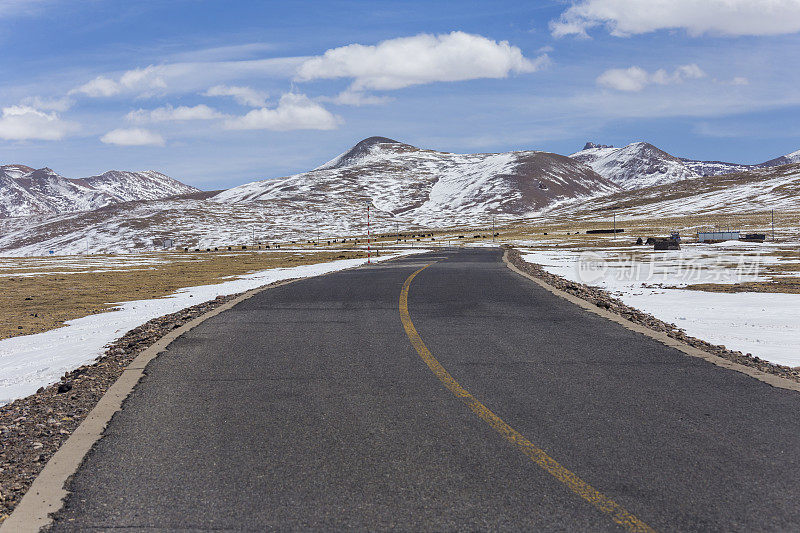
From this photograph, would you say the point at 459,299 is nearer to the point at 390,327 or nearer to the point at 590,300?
the point at 590,300

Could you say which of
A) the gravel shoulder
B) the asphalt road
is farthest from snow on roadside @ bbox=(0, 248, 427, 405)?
the asphalt road

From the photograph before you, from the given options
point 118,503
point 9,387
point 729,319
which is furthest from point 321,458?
point 729,319

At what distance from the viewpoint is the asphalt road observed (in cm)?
392

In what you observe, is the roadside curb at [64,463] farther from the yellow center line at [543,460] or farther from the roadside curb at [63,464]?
the yellow center line at [543,460]

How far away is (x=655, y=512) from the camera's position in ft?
12.7

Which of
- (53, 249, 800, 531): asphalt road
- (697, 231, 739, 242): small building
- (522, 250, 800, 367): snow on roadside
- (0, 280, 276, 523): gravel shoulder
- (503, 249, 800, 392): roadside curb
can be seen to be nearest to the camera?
(53, 249, 800, 531): asphalt road

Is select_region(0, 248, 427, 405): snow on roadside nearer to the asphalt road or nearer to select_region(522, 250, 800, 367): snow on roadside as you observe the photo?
the asphalt road

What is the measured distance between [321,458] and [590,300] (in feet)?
38.6

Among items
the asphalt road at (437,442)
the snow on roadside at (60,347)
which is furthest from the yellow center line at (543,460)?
the snow on roadside at (60,347)

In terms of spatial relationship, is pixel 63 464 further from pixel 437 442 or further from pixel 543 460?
pixel 543 460

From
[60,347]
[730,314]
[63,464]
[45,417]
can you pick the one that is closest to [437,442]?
[63,464]

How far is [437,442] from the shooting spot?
5.10 metres

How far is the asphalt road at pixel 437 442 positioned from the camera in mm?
3924

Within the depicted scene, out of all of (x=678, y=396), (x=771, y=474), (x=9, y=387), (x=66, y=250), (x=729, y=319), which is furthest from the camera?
(x=66, y=250)
